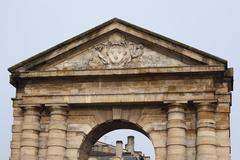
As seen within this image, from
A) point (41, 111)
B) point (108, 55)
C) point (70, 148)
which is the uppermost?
point (108, 55)

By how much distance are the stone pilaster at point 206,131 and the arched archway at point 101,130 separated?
2.13m

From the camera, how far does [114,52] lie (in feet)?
72.9

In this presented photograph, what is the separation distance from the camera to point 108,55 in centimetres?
2219

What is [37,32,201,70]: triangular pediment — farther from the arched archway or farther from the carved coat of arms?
the arched archway

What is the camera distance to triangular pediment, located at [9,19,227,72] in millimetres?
21750

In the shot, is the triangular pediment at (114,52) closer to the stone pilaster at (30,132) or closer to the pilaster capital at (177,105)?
the pilaster capital at (177,105)

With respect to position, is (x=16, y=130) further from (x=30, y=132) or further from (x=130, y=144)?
(x=130, y=144)

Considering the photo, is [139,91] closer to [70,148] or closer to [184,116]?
[184,116]

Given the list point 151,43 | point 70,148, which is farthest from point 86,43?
point 70,148

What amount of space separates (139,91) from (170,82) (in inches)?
46.5

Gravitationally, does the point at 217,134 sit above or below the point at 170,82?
below

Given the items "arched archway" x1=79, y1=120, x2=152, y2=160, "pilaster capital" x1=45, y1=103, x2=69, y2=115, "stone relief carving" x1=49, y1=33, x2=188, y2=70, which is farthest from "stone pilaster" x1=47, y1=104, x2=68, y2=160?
"stone relief carving" x1=49, y1=33, x2=188, y2=70

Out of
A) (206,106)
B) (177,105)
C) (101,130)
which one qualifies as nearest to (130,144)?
(101,130)

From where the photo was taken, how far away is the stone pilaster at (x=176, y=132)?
68.0 feet
